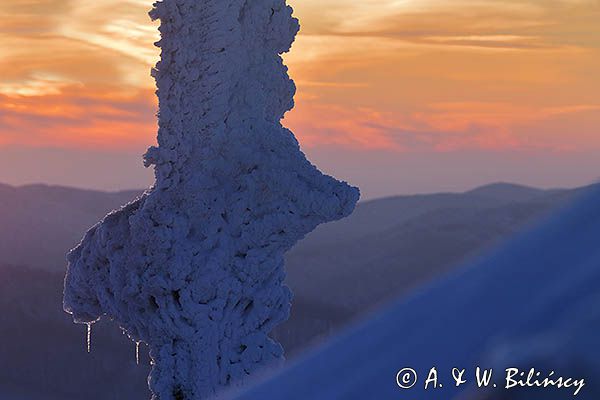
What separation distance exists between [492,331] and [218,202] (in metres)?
9.48

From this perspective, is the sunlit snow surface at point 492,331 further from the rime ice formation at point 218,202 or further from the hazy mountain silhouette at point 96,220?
the hazy mountain silhouette at point 96,220

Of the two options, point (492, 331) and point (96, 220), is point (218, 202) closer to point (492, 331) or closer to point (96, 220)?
point (492, 331)

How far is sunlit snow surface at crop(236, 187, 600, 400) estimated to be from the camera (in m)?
1.54

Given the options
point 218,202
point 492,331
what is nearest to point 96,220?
point 218,202

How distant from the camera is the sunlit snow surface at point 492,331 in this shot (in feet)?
5.04

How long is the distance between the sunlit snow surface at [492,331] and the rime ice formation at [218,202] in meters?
8.43

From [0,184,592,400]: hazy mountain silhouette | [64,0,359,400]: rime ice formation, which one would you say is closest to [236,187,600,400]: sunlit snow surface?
[64,0,359,400]: rime ice formation

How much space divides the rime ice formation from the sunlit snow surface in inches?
332

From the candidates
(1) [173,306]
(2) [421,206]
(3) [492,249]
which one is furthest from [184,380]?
(2) [421,206]

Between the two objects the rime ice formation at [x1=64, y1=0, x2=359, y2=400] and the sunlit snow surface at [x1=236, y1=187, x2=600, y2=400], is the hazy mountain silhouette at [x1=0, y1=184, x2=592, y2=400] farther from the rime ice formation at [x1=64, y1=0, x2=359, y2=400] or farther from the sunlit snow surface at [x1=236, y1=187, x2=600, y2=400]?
the sunlit snow surface at [x1=236, y1=187, x2=600, y2=400]

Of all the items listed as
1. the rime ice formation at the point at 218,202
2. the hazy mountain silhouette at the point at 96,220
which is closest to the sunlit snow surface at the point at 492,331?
the rime ice formation at the point at 218,202

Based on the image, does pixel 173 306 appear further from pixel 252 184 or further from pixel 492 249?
pixel 492 249

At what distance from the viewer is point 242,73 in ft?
35.8

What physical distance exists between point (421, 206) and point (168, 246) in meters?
129
